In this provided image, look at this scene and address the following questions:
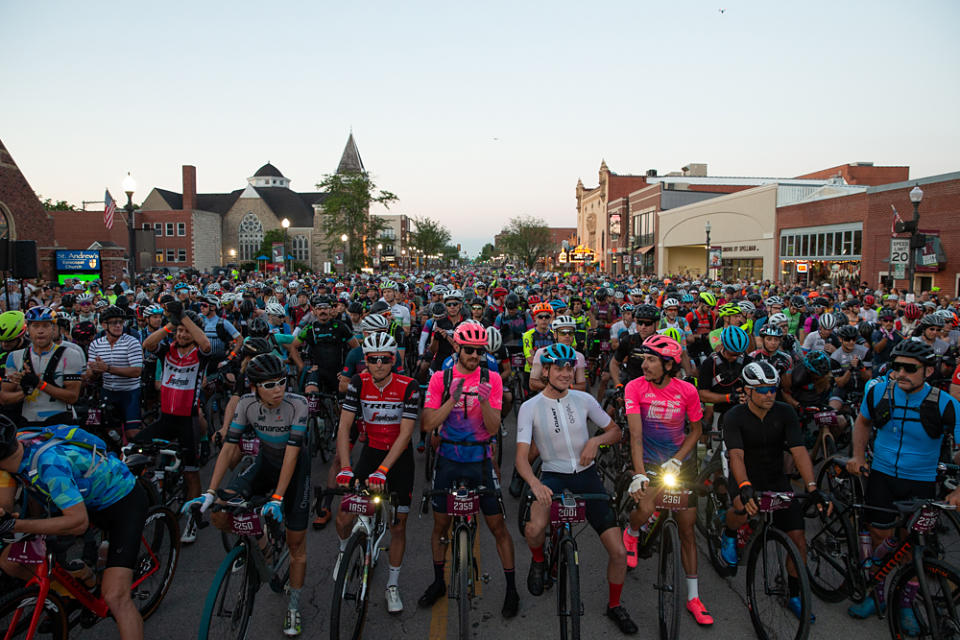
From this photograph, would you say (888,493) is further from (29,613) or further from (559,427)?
(29,613)

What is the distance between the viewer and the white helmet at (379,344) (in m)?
4.87

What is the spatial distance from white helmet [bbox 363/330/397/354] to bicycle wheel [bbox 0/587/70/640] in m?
2.58

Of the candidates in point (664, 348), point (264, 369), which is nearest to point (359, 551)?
point (264, 369)

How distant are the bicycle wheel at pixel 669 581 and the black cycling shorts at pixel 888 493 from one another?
158cm

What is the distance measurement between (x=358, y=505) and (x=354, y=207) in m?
62.2

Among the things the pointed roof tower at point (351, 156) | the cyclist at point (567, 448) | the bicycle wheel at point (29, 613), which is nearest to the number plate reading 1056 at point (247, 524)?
the bicycle wheel at point (29, 613)

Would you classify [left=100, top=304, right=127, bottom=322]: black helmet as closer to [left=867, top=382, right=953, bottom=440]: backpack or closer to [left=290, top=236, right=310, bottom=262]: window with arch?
A: [left=867, top=382, right=953, bottom=440]: backpack

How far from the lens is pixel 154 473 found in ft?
19.0

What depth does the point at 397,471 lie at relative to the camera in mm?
4906

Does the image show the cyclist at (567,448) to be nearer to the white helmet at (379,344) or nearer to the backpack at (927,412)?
the white helmet at (379,344)

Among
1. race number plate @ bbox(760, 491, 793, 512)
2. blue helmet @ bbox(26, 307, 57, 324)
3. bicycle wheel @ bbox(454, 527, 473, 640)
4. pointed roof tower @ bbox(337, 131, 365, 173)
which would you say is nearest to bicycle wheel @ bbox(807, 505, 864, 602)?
race number plate @ bbox(760, 491, 793, 512)

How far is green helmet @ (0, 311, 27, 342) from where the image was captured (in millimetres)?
5699

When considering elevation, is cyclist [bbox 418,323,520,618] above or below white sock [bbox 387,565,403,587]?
above

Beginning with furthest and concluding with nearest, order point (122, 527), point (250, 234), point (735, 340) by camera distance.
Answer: point (250, 234) < point (735, 340) < point (122, 527)
